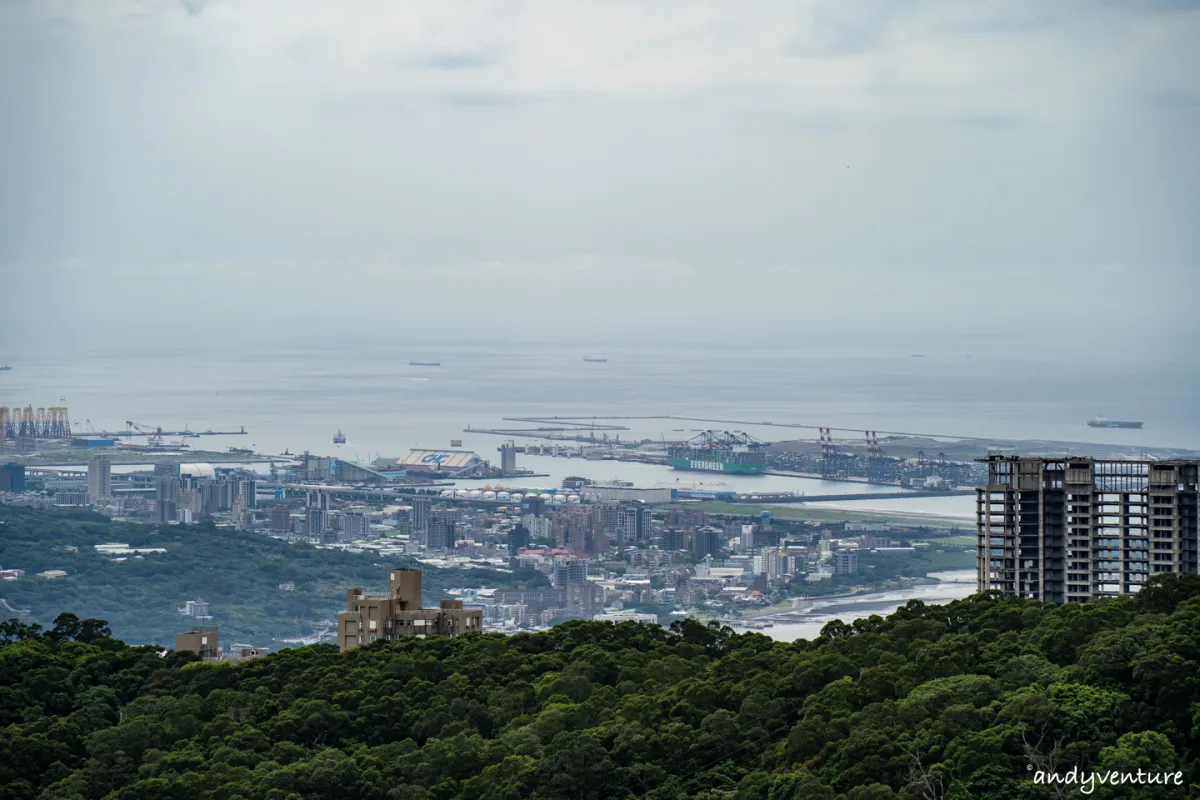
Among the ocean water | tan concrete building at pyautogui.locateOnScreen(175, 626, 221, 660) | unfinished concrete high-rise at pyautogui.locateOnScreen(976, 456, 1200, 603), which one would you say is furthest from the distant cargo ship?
→ tan concrete building at pyautogui.locateOnScreen(175, 626, 221, 660)

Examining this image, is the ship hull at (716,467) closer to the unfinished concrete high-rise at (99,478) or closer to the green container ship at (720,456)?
the green container ship at (720,456)

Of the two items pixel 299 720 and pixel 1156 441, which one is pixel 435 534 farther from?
pixel 299 720

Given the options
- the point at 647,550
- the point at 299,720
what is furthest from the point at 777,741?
the point at 647,550

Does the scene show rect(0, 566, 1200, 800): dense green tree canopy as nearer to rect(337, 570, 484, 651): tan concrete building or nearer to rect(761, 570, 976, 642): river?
rect(337, 570, 484, 651): tan concrete building

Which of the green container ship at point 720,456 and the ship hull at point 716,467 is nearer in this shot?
the ship hull at point 716,467

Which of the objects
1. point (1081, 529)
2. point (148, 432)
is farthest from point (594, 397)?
point (1081, 529)

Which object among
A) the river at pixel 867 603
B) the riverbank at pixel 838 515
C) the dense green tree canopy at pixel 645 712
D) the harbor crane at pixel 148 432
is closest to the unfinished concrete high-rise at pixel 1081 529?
the dense green tree canopy at pixel 645 712
